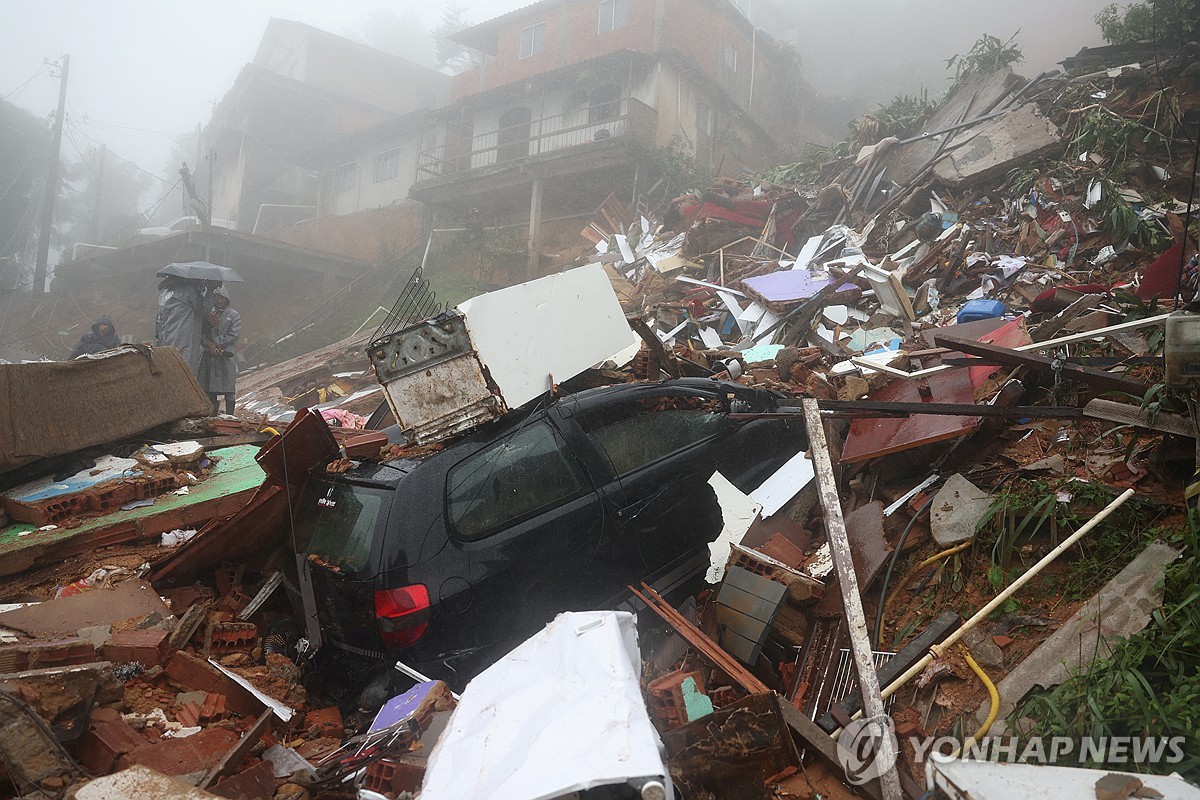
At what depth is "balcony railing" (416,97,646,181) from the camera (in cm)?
1858

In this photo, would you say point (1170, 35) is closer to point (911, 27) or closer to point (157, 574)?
point (157, 574)

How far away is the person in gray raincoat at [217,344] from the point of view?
26.1ft

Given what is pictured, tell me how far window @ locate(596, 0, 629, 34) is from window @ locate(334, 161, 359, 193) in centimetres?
1162

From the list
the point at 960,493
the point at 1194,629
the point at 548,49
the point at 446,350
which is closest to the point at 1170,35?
the point at 960,493

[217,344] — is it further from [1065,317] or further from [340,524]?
Answer: [1065,317]

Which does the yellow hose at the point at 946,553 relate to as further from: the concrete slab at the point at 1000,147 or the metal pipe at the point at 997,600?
the concrete slab at the point at 1000,147

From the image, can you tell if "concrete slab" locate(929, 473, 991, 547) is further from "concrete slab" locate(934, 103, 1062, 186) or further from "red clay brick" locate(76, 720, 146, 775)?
"concrete slab" locate(934, 103, 1062, 186)

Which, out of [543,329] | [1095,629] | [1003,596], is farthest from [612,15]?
[1095,629]

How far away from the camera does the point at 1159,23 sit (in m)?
9.67

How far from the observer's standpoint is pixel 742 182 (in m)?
14.1

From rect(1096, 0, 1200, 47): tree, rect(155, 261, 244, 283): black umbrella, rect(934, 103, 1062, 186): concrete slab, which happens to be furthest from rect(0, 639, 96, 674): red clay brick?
rect(1096, 0, 1200, 47): tree

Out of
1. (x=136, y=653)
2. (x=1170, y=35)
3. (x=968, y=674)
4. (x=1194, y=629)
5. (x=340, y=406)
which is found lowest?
(x=968, y=674)

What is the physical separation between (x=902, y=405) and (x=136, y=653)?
12.8 ft

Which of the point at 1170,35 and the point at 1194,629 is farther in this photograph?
the point at 1170,35
